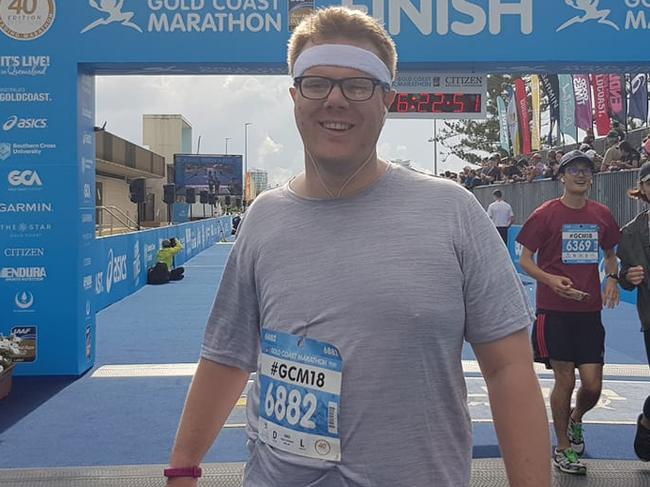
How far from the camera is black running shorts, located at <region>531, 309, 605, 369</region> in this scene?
14.4ft

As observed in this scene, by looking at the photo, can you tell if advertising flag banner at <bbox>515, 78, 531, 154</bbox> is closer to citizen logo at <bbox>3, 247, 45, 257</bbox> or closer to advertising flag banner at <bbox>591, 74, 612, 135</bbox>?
advertising flag banner at <bbox>591, 74, 612, 135</bbox>

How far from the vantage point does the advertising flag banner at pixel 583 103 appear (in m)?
22.3

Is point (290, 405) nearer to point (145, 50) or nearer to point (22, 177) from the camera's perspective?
point (145, 50)

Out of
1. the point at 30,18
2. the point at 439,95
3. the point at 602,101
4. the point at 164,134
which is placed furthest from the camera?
the point at 164,134

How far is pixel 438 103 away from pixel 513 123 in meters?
24.6

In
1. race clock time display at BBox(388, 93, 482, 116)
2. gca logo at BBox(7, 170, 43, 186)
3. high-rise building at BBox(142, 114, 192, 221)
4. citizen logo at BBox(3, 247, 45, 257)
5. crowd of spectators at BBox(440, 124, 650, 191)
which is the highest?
high-rise building at BBox(142, 114, 192, 221)

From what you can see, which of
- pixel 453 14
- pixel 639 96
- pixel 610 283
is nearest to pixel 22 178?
pixel 453 14

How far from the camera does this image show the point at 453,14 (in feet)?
21.1

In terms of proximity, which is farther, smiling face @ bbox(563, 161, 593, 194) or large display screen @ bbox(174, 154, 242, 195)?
large display screen @ bbox(174, 154, 242, 195)

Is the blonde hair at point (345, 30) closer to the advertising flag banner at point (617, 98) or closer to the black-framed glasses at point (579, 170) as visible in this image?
the black-framed glasses at point (579, 170)

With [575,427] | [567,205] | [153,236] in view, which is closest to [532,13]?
[567,205]

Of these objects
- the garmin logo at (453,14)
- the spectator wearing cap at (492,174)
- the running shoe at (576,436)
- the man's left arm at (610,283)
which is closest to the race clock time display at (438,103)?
the garmin logo at (453,14)

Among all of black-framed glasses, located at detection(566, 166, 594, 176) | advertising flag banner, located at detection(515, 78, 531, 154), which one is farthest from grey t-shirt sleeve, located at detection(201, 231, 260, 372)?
advertising flag banner, located at detection(515, 78, 531, 154)

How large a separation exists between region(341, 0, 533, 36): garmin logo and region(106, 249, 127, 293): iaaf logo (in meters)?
7.20
